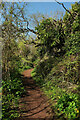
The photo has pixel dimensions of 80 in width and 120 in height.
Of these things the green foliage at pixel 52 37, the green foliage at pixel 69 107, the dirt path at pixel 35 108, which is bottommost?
the dirt path at pixel 35 108

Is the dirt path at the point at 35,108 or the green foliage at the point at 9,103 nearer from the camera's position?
the green foliage at the point at 9,103

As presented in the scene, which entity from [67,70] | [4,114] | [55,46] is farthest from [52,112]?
[55,46]

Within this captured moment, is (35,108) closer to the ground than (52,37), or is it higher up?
closer to the ground

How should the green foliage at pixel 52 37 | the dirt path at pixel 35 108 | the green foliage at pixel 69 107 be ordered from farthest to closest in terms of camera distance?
the green foliage at pixel 52 37
the dirt path at pixel 35 108
the green foliage at pixel 69 107

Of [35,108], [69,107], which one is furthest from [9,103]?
[69,107]

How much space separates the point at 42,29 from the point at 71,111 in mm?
6990

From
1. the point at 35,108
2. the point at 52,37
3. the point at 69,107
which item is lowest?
the point at 35,108

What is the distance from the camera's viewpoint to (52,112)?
15.2 feet

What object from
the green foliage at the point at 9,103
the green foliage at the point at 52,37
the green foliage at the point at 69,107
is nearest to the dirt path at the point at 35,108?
the green foliage at the point at 9,103

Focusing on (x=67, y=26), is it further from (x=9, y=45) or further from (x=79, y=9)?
(x=9, y=45)

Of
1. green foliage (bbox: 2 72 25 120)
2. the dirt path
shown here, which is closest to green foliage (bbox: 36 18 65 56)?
the dirt path

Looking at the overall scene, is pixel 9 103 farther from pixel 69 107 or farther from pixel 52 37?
pixel 52 37

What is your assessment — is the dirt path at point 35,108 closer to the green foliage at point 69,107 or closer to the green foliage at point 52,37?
the green foliage at point 69,107

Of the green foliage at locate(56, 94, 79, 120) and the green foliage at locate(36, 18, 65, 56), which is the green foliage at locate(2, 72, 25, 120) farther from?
the green foliage at locate(36, 18, 65, 56)
